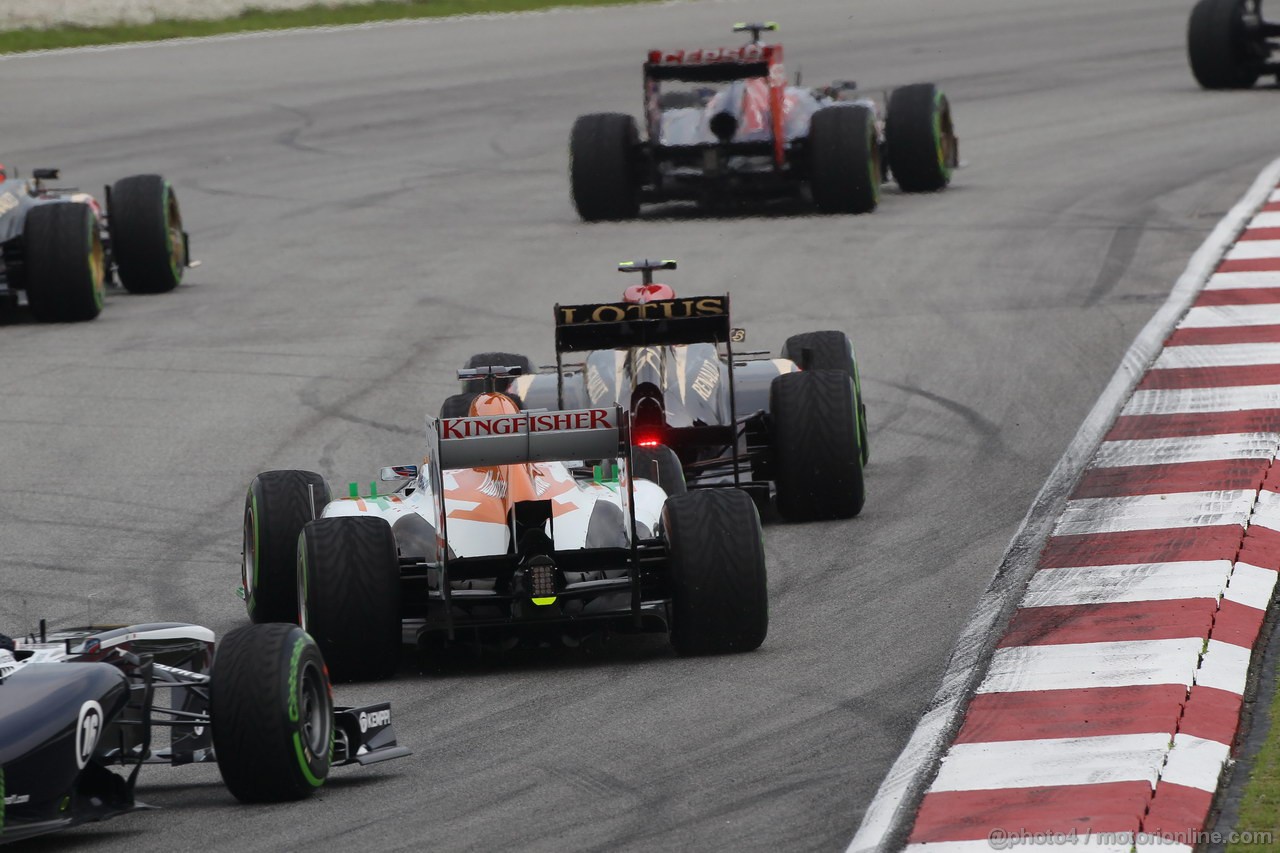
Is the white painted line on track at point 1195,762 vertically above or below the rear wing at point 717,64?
below

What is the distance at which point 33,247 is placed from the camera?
19.5m

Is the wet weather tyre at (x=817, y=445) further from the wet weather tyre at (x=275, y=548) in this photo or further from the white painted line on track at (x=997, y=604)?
the wet weather tyre at (x=275, y=548)

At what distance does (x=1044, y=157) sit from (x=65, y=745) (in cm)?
2032

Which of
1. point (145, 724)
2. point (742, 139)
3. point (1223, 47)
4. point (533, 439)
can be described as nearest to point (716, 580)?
point (533, 439)

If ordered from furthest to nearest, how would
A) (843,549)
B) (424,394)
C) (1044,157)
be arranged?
(1044,157), (424,394), (843,549)

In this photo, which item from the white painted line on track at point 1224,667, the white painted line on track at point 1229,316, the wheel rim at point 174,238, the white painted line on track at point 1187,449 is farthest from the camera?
the wheel rim at point 174,238

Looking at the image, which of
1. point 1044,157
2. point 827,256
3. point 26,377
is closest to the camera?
point 26,377

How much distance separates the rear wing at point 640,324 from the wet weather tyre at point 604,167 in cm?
1080

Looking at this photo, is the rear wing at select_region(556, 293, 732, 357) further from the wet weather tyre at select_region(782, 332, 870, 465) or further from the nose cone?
the wet weather tyre at select_region(782, 332, 870, 465)

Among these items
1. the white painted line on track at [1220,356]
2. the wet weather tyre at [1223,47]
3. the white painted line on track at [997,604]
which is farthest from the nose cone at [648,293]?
the wet weather tyre at [1223,47]

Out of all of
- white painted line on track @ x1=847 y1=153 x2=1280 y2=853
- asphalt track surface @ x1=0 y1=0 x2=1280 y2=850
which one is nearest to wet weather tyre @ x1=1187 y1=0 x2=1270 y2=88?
asphalt track surface @ x1=0 y1=0 x2=1280 y2=850

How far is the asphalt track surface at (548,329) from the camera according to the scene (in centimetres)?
873

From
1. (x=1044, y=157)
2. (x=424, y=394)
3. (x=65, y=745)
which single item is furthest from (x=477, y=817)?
(x=1044, y=157)

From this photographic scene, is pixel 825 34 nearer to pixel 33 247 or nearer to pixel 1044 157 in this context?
pixel 1044 157
